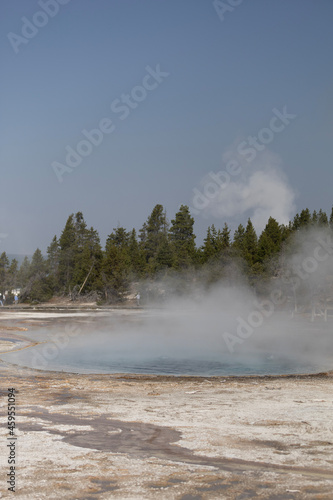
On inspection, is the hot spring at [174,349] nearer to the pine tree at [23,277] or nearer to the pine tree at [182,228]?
the pine tree at [23,277]

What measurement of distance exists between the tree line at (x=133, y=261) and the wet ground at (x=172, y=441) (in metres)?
33.9

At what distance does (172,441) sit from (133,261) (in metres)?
53.4

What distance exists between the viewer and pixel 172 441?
651 centimetres

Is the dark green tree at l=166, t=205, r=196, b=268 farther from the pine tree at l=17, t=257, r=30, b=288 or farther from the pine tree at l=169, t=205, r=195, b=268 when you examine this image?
the pine tree at l=17, t=257, r=30, b=288

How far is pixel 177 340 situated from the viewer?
2211cm

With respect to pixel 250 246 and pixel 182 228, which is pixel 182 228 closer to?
pixel 182 228

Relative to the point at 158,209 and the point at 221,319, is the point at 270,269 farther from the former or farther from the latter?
the point at 158,209

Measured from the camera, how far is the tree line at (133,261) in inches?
1831

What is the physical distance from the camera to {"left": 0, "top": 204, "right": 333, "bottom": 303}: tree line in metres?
46.5

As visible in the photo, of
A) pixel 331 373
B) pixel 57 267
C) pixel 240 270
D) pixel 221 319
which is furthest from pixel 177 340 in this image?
pixel 57 267

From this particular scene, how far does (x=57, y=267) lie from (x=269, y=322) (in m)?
35.3

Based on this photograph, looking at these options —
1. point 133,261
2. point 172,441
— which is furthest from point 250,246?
point 172,441

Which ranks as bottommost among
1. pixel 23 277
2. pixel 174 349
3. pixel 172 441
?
pixel 174 349

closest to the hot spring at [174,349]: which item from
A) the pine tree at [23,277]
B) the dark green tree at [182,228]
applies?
the pine tree at [23,277]
